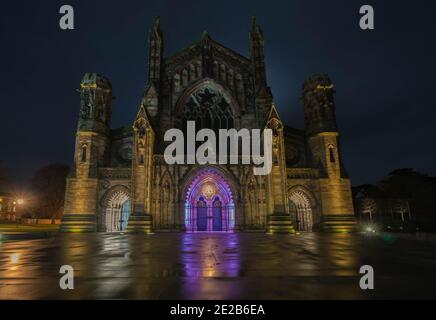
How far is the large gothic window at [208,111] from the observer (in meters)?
29.8

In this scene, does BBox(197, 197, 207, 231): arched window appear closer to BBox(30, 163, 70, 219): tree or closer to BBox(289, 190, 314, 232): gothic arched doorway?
BBox(289, 190, 314, 232): gothic arched doorway

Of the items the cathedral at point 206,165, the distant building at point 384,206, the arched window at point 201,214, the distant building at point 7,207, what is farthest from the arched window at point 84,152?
the distant building at point 7,207

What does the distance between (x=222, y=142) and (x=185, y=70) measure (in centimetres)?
963

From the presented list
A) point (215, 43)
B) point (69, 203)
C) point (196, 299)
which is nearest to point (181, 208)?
point (69, 203)

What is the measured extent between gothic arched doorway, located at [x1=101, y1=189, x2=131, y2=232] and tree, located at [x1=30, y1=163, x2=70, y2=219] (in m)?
28.8

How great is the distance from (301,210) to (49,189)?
1848 inches

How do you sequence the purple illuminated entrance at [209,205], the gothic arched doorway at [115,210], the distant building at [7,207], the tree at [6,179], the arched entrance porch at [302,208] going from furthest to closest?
the distant building at [7,207] → the tree at [6,179] → the arched entrance porch at [302,208] → the gothic arched doorway at [115,210] → the purple illuminated entrance at [209,205]

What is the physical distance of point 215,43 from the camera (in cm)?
3150

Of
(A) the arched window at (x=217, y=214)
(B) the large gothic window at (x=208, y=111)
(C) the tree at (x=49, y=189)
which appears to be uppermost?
(B) the large gothic window at (x=208, y=111)

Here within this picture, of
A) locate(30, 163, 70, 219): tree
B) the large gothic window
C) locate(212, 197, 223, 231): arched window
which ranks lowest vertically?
locate(212, 197, 223, 231): arched window

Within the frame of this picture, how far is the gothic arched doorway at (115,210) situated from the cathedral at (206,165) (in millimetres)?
106

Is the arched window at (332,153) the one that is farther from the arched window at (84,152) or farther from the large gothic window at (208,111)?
the arched window at (84,152)

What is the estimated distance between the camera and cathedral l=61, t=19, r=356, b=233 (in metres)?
25.2

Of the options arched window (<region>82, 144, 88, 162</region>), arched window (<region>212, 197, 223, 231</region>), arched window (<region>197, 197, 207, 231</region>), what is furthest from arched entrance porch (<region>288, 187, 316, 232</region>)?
arched window (<region>82, 144, 88, 162</region>)
